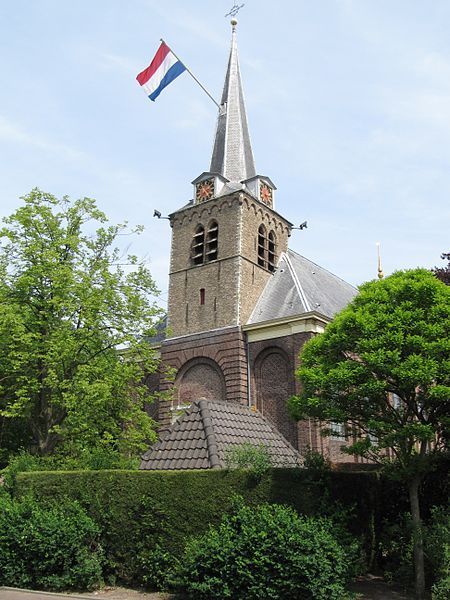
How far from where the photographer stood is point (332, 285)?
3581 centimetres

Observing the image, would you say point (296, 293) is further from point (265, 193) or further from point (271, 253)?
point (265, 193)

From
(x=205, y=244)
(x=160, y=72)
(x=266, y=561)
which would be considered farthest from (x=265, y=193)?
(x=266, y=561)

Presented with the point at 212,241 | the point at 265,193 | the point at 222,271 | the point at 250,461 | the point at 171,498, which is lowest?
the point at 171,498

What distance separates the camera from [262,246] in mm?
32000

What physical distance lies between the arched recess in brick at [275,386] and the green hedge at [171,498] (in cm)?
1334

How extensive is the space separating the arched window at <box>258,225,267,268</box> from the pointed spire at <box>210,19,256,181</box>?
3.38 metres

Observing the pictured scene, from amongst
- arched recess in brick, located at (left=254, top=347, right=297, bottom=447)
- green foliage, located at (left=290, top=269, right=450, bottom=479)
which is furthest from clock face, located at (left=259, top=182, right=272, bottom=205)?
green foliage, located at (left=290, top=269, right=450, bottom=479)

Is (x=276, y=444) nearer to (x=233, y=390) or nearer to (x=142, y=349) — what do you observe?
(x=142, y=349)

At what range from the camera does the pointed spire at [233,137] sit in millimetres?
33562

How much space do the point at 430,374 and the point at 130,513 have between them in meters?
6.60

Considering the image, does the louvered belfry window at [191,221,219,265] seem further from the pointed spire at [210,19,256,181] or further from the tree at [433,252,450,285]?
the tree at [433,252,450,285]

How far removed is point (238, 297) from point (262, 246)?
4.32 metres

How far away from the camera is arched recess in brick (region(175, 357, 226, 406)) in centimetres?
2867

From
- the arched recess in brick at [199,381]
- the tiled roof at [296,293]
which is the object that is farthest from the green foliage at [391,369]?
the arched recess in brick at [199,381]
